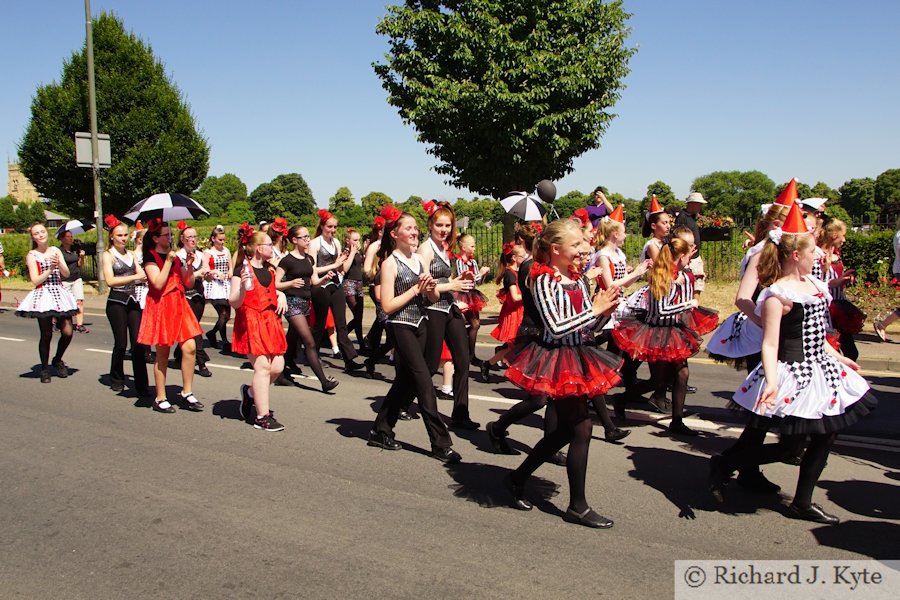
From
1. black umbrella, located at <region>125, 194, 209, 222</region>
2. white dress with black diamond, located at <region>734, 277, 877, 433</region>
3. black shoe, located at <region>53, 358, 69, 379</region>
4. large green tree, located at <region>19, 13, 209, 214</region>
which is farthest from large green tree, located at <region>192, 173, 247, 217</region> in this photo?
white dress with black diamond, located at <region>734, 277, 877, 433</region>

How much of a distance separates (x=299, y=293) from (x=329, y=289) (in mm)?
1192

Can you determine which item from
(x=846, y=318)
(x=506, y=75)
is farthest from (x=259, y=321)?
(x=506, y=75)

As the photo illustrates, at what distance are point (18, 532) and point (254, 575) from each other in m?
1.74

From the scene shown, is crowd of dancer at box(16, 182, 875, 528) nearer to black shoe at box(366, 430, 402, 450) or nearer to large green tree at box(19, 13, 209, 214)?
black shoe at box(366, 430, 402, 450)

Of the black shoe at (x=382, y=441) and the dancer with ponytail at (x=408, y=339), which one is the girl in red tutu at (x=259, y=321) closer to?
the black shoe at (x=382, y=441)

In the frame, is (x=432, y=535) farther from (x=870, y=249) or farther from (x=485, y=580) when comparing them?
(x=870, y=249)

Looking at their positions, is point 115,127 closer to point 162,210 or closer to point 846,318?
point 162,210

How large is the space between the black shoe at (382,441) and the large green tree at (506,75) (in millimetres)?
13926

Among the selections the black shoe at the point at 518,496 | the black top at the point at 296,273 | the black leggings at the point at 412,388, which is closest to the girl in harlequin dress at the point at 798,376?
the black shoe at the point at 518,496

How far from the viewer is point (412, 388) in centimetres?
618

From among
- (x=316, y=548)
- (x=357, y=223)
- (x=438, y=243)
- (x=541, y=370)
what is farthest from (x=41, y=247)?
(x=357, y=223)

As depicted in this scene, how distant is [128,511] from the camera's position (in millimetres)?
4980

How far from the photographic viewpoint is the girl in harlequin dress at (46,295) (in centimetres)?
926

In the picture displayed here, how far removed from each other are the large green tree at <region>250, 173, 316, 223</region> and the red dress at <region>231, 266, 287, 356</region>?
2404 inches
